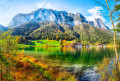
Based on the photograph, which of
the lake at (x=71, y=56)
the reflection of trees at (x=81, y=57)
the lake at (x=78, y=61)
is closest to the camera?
the lake at (x=78, y=61)

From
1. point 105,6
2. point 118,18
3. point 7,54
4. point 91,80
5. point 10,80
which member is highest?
point 105,6

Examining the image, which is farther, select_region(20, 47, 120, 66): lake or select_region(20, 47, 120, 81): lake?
select_region(20, 47, 120, 66): lake

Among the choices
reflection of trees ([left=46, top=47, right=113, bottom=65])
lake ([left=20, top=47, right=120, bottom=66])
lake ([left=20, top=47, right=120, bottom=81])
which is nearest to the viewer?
lake ([left=20, top=47, right=120, bottom=81])

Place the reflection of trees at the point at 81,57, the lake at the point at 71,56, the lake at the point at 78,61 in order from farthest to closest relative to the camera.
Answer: the reflection of trees at the point at 81,57, the lake at the point at 71,56, the lake at the point at 78,61

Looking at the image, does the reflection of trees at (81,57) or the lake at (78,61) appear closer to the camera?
the lake at (78,61)

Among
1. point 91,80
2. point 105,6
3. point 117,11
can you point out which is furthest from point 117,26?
point 91,80

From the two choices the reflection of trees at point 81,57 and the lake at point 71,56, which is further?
Result: the reflection of trees at point 81,57

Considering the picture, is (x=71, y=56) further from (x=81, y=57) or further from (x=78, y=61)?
(x=78, y=61)

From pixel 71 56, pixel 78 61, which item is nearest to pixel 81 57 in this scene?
pixel 71 56

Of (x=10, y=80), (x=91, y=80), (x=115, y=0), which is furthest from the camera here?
(x=91, y=80)

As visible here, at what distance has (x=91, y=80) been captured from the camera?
2161 centimetres

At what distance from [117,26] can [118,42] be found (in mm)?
2742

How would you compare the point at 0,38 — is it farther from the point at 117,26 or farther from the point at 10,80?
the point at 117,26

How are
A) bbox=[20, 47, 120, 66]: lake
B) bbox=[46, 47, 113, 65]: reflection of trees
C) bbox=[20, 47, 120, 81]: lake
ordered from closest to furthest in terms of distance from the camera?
bbox=[20, 47, 120, 81]: lake, bbox=[20, 47, 120, 66]: lake, bbox=[46, 47, 113, 65]: reflection of trees
